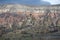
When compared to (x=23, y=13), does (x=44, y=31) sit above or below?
below

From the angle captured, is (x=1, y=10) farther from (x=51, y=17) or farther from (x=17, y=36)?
(x=51, y=17)

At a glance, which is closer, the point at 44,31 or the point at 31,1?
the point at 44,31

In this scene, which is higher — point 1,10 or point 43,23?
point 1,10

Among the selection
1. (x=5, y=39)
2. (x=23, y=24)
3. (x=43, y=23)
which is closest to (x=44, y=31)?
(x=43, y=23)

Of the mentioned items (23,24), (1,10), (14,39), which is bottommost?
(14,39)

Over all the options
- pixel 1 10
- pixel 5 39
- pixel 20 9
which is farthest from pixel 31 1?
pixel 5 39

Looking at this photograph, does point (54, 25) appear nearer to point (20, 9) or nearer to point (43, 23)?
point (43, 23)
